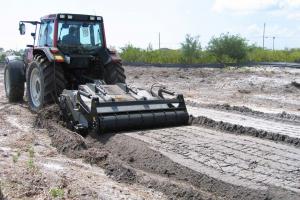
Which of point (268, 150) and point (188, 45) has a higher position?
point (188, 45)

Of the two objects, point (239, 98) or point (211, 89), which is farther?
point (211, 89)

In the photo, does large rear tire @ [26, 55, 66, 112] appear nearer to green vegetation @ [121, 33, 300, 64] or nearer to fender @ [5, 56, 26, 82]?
fender @ [5, 56, 26, 82]

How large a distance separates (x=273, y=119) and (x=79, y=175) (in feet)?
15.8

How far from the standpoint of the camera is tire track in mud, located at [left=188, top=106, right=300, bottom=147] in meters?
6.99

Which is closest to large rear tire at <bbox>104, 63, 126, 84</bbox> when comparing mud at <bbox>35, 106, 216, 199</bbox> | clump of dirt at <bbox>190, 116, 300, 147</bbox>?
mud at <bbox>35, 106, 216, 199</bbox>

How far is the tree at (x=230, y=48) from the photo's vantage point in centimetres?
2378

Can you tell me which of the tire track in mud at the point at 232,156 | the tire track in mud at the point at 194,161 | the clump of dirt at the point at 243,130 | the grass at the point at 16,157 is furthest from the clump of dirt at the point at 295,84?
the grass at the point at 16,157

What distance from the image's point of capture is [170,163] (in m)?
5.75

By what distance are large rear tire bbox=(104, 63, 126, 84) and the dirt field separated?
151 centimetres

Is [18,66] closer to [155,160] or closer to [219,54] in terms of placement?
[155,160]

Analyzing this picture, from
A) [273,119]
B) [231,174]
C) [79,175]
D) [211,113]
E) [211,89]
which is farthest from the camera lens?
[211,89]

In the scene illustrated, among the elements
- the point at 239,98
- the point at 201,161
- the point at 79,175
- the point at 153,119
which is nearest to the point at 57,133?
the point at 153,119

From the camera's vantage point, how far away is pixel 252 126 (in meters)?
8.16

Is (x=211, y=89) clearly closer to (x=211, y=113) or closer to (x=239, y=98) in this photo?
(x=239, y=98)
